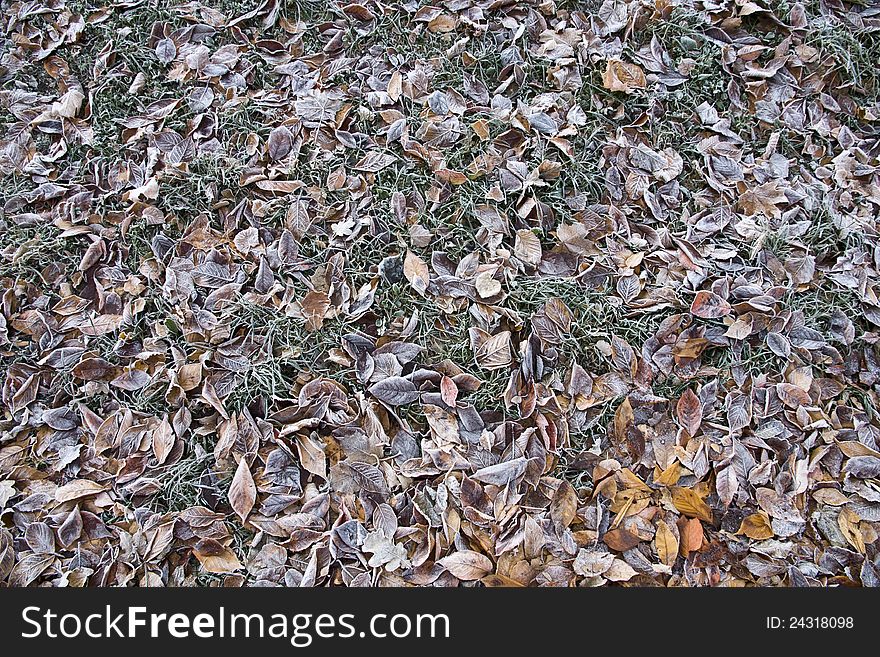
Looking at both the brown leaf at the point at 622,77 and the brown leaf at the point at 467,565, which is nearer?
the brown leaf at the point at 467,565

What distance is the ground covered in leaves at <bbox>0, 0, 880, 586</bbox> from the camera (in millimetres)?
1383

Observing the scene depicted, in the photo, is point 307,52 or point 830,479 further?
point 307,52

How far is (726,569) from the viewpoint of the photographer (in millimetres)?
1362

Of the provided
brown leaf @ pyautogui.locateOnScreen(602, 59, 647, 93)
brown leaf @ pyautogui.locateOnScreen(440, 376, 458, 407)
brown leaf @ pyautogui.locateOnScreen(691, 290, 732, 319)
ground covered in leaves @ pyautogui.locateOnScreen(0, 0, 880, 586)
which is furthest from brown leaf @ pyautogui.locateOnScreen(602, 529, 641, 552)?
brown leaf @ pyautogui.locateOnScreen(602, 59, 647, 93)

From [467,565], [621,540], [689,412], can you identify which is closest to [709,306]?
[689,412]

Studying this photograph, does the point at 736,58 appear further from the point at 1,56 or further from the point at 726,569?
the point at 1,56

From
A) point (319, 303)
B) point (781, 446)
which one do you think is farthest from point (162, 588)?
point (781, 446)

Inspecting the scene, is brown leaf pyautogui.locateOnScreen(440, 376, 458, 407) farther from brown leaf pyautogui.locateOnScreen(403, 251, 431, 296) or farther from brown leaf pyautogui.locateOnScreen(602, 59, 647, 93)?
brown leaf pyautogui.locateOnScreen(602, 59, 647, 93)

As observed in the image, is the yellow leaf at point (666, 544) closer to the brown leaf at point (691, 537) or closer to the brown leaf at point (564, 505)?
the brown leaf at point (691, 537)

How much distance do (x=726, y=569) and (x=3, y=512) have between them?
150 centimetres

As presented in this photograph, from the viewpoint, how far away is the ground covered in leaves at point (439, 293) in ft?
4.54

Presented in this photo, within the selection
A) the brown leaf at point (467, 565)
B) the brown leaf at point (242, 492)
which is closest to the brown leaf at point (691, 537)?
the brown leaf at point (467, 565)

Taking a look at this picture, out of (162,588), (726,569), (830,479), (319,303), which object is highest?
(319,303)

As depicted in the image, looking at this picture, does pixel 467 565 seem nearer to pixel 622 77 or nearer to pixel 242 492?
pixel 242 492
